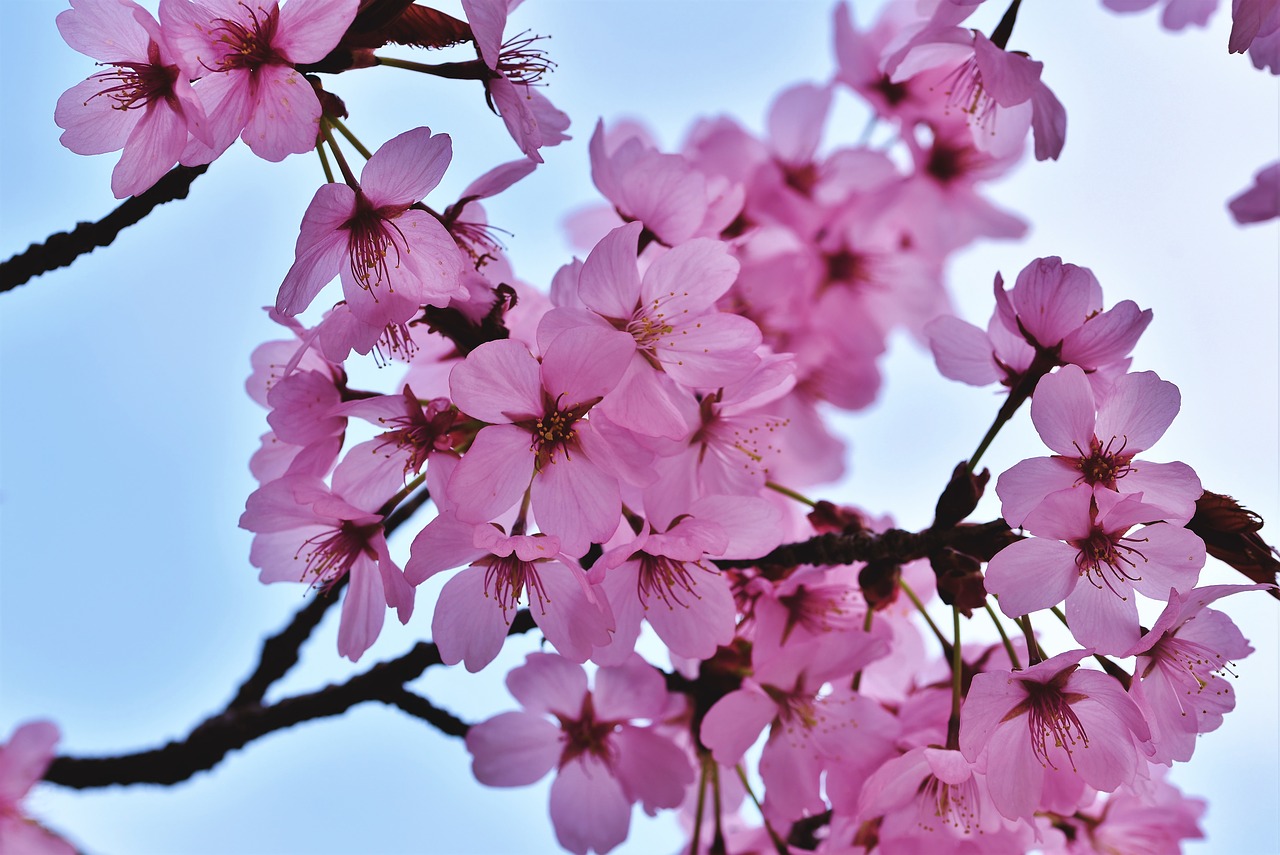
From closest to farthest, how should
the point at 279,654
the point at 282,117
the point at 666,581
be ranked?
the point at 282,117
the point at 666,581
the point at 279,654

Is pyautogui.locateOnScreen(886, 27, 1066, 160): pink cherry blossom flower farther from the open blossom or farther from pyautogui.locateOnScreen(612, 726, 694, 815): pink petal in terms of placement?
pyautogui.locateOnScreen(612, 726, 694, 815): pink petal

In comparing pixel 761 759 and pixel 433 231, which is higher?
pixel 433 231

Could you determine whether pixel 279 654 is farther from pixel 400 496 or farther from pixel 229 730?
pixel 400 496

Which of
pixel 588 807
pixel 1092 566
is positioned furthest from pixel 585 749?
pixel 1092 566

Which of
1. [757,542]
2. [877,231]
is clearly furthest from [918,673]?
[877,231]

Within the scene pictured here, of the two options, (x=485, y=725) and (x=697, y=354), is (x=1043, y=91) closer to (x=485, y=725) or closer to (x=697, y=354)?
(x=697, y=354)

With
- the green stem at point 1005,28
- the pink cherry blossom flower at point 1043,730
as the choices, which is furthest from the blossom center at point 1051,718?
the green stem at point 1005,28

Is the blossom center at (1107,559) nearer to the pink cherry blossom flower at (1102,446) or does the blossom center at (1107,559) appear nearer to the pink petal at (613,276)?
the pink cherry blossom flower at (1102,446)

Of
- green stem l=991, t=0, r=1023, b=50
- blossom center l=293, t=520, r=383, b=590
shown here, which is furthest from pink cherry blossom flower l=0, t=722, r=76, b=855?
green stem l=991, t=0, r=1023, b=50
